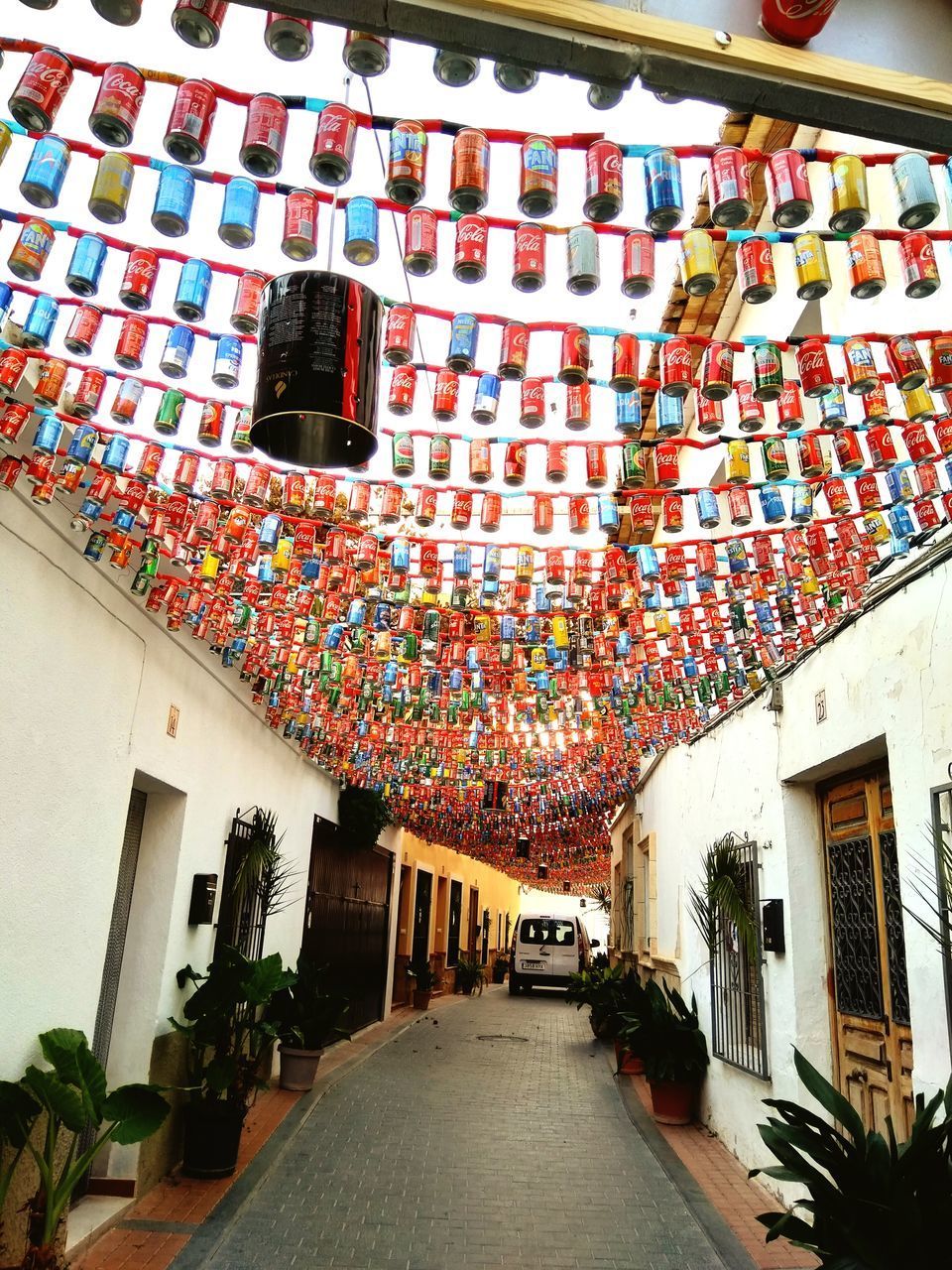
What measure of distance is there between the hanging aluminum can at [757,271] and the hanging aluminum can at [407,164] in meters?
1.01

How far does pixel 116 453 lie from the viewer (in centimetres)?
409

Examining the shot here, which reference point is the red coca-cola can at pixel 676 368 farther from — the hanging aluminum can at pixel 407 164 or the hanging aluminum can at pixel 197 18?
the hanging aluminum can at pixel 197 18

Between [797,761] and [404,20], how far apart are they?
17.0 ft

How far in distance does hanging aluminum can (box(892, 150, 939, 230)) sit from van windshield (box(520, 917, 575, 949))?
2279 centimetres

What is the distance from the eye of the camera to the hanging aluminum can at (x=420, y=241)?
105 inches

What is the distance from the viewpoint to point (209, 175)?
2.74 m

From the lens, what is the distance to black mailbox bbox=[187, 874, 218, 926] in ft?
22.0

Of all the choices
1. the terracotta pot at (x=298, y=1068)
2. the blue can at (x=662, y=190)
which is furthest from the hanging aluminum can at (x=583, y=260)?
the terracotta pot at (x=298, y=1068)

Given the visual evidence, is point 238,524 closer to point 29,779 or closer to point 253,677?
point 29,779

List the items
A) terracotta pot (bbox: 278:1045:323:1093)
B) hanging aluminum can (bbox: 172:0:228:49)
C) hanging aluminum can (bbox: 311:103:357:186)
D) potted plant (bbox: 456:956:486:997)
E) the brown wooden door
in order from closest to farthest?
hanging aluminum can (bbox: 172:0:228:49) → hanging aluminum can (bbox: 311:103:357:186) → the brown wooden door → terracotta pot (bbox: 278:1045:323:1093) → potted plant (bbox: 456:956:486:997)

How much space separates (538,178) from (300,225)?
0.70m

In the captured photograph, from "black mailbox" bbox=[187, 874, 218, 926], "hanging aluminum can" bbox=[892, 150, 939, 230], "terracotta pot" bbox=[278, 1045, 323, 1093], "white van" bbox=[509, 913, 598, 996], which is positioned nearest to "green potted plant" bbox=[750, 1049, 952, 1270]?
"hanging aluminum can" bbox=[892, 150, 939, 230]

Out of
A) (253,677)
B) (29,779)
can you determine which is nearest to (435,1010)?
(253,677)

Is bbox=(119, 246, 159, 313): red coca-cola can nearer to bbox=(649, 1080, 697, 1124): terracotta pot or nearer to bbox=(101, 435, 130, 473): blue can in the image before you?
bbox=(101, 435, 130, 473): blue can
